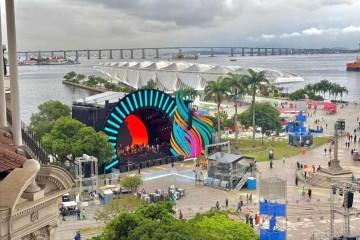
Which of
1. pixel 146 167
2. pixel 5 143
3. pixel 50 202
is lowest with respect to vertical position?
pixel 146 167

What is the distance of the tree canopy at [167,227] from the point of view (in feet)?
61.9

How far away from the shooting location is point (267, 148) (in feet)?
203

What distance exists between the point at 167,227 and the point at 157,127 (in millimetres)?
39175

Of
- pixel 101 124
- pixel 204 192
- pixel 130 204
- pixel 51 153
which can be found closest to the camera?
pixel 130 204

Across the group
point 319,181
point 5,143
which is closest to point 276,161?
point 319,181

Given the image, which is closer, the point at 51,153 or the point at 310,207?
the point at 310,207

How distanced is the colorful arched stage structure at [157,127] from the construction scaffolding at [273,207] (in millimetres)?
23216

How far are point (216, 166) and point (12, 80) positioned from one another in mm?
33532

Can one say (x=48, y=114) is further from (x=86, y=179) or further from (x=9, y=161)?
(x=9, y=161)

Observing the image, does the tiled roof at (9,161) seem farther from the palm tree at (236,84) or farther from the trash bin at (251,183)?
the palm tree at (236,84)

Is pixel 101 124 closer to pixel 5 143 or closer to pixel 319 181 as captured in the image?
pixel 319 181

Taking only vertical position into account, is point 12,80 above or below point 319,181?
above

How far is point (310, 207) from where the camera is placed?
122 feet

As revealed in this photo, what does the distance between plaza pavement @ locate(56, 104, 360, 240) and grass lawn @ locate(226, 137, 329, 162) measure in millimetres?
1914
